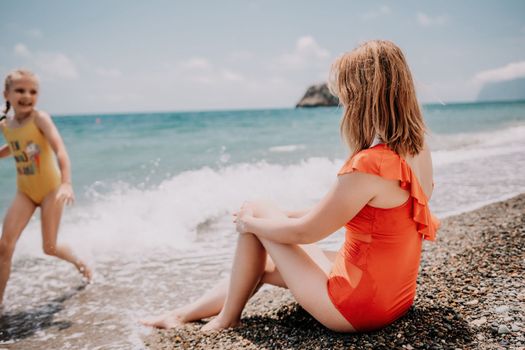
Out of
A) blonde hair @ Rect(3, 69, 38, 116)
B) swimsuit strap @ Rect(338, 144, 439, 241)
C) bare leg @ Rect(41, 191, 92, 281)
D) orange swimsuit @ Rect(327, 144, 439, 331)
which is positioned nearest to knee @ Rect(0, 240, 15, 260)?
bare leg @ Rect(41, 191, 92, 281)

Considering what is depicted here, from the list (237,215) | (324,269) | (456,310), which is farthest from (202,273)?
(456,310)

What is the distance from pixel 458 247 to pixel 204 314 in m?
2.92

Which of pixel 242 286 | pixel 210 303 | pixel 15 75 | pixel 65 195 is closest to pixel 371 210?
pixel 242 286

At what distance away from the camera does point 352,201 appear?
8.02 ft

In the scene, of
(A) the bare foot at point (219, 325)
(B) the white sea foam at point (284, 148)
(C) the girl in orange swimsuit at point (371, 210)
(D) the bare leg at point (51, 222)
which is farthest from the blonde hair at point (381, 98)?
(B) the white sea foam at point (284, 148)

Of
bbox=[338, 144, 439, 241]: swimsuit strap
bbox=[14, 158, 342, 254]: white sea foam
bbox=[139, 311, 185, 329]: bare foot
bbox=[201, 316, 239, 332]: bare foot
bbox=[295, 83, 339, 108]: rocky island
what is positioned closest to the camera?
bbox=[338, 144, 439, 241]: swimsuit strap

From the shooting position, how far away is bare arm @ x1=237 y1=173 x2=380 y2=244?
2.42 meters

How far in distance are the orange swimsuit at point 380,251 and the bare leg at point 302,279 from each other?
0.07m

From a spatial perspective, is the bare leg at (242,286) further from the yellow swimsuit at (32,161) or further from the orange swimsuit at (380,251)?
the yellow swimsuit at (32,161)

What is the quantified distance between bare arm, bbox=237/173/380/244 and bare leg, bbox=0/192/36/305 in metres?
3.40

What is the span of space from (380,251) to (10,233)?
412cm

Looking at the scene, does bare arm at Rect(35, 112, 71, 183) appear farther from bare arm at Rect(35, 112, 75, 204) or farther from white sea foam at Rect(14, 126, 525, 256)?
white sea foam at Rect(14, 126, 525, 256)

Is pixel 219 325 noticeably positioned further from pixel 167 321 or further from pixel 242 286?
pixel 167 321

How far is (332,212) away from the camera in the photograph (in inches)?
99.0
